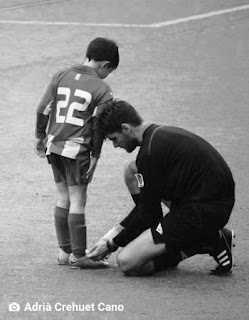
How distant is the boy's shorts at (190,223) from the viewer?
23.8 ft

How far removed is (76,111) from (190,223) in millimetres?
1139

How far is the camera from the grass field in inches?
274

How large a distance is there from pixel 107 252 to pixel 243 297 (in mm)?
1093

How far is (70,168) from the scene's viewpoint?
302 inches

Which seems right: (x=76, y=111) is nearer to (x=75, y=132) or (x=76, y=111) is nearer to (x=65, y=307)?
(x=75, y=132)

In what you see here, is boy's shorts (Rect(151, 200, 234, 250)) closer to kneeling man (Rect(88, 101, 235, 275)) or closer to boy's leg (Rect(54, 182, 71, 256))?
kneeling man (Rect(88, 101, 235, 275))

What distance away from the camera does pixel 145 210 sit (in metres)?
7.35

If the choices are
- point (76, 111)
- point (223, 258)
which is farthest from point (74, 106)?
point (223, 258)

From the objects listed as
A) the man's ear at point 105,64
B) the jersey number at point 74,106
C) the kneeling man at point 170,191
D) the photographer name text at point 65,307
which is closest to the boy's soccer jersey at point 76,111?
the jersey number at point 74,106

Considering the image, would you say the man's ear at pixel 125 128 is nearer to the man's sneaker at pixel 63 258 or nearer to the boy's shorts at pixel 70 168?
the boy's shorts at pixel 70 168

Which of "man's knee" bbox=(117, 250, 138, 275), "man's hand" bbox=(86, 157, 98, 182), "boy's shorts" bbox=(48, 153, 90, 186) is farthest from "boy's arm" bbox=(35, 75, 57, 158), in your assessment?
"man's knee" bbox=(117, 250, 138, 275)

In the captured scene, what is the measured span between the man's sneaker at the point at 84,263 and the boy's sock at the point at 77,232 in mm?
46

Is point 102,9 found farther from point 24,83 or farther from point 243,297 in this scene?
point 243,297

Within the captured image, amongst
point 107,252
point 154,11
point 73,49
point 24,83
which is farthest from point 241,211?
point 154,11
